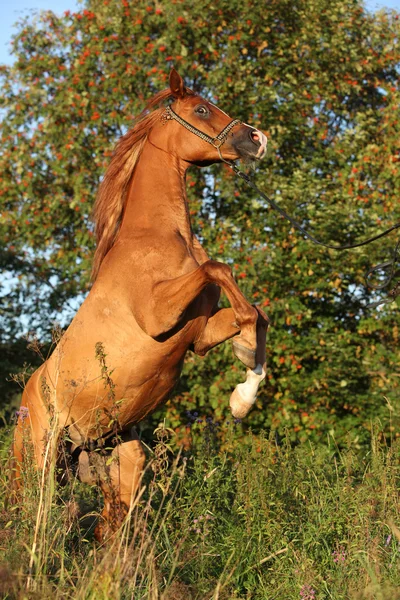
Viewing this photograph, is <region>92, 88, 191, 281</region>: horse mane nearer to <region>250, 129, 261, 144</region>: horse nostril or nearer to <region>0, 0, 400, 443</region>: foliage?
<region>250, 129, 261, 144</region>: horse nostril

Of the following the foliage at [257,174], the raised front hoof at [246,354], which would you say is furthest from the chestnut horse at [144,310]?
the foliage at [257,174]

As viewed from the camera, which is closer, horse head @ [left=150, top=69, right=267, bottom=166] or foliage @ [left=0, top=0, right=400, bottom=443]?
horse head @ [left=150, top=69, right=267, bottom=166]

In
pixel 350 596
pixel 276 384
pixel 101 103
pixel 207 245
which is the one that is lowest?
pixel 350 596

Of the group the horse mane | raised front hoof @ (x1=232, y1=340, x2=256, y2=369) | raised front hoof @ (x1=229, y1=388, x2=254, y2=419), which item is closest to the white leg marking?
raised front hoof @ (x1=229, y1=388, x2=254, y2=419)

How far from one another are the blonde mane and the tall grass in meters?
1.24

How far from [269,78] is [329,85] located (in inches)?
52.0

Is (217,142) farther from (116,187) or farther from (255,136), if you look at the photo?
(116,187)

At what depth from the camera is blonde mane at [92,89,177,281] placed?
4.55 meters

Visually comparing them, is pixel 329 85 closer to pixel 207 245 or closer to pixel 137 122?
pixel 207 245

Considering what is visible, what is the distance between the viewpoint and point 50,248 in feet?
43.2

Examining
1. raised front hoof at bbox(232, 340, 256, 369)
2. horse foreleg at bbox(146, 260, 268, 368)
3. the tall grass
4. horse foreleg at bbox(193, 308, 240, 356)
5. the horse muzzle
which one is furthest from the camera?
the horse muzzle

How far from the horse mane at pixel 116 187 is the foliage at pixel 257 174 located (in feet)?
19.9

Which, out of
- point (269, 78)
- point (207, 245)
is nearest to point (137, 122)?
point (207, 245)

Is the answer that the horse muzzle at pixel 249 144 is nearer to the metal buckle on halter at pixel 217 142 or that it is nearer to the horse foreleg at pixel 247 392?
the metal buckle on halter at pixel 217 142
